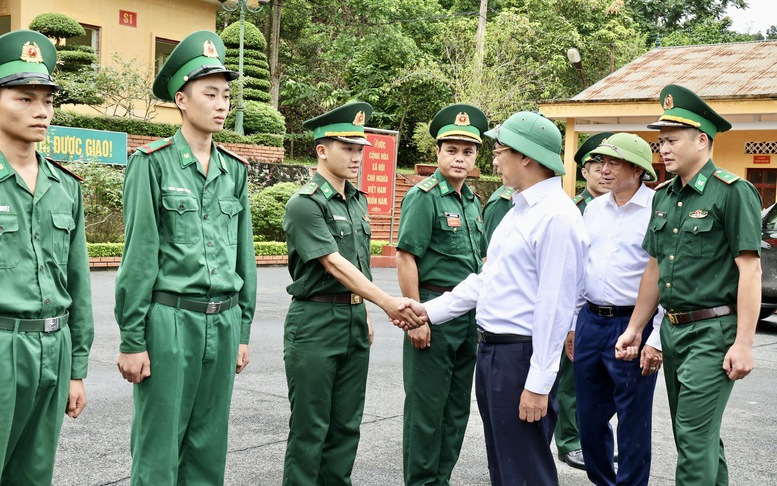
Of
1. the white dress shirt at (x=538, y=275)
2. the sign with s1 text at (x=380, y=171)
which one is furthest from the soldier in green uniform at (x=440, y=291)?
the sign with s1 text at (x=380, y=171)

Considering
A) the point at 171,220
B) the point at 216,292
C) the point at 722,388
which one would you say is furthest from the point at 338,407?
the point at 722,388

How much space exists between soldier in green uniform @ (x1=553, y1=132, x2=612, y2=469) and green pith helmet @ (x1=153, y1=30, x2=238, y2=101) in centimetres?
259

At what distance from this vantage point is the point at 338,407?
4.54m

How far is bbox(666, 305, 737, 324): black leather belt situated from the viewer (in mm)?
4199

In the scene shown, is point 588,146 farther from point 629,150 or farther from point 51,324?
point 51,324

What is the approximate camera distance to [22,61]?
3.47 metres

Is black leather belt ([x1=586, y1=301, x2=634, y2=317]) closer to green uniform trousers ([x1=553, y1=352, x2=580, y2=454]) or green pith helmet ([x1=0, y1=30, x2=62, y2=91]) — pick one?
green uniform trousers ([x1=553, y1=352, x2=580, y2=454])

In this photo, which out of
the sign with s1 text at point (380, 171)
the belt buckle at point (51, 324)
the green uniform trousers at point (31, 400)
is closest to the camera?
the green uniform trousers at point (31, 400)

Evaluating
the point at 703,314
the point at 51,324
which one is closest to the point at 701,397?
the point at 703,314

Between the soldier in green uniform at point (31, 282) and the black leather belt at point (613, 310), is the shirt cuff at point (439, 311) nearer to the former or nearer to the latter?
the black leather belt at point (613, 310)

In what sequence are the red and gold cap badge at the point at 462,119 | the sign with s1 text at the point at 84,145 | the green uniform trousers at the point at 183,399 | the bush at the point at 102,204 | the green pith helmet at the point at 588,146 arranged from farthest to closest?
1. the sign with s1 text at the point at 84,145
2. the bush at the point at 102,204
3. the green pith helmet at the point at 588,146
4. the red and gold cap badge at the point at 462,119
5. the green uniform trousers at the point at 183,399

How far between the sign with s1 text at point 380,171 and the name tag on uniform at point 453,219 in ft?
44.0

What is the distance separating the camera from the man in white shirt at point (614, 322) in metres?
4.91

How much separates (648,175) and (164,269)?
289 centimetres
